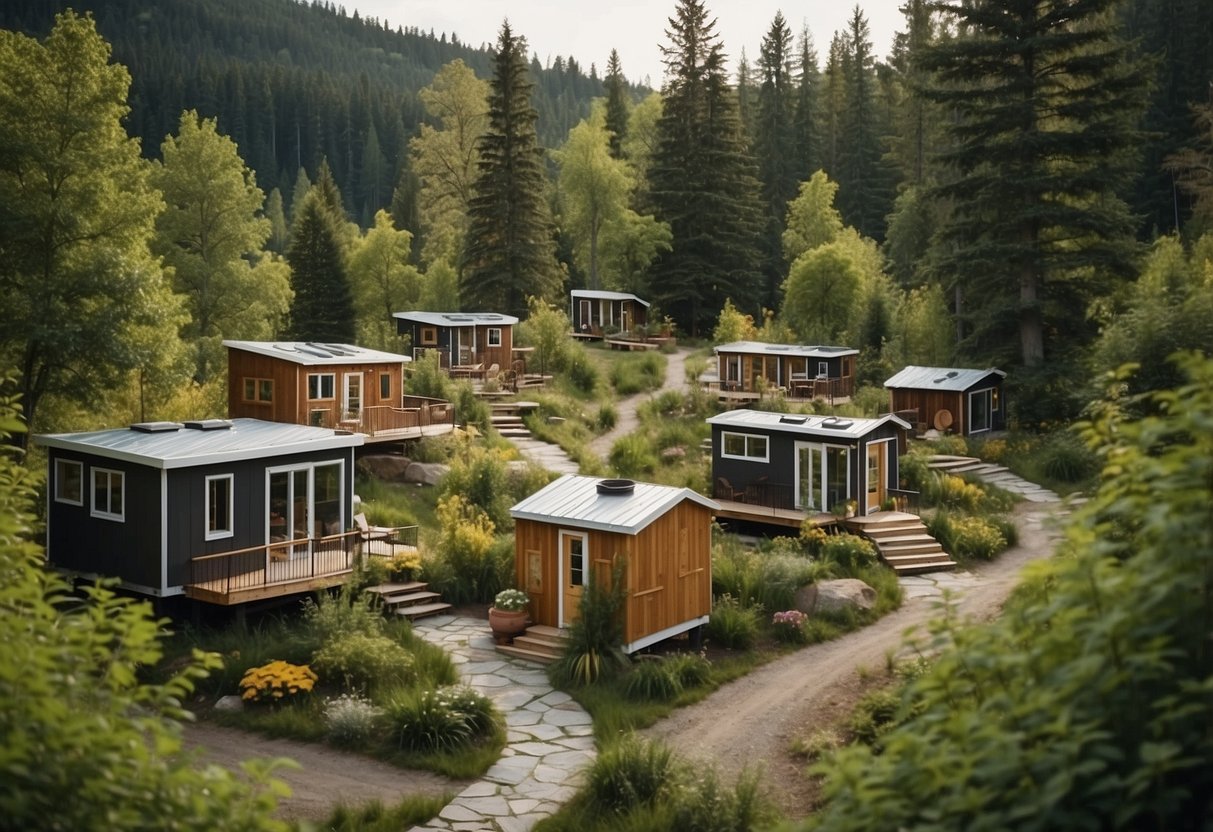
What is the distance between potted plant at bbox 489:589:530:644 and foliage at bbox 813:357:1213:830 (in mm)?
14131

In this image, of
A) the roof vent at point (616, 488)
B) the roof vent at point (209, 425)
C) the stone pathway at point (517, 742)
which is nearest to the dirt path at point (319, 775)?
the stone pathway at point (517, 742)

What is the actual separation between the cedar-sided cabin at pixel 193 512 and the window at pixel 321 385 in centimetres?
696

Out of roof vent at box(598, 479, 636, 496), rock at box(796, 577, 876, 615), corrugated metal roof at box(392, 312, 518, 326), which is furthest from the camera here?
corrugated metal roof at box(392, 312, 518, 326)

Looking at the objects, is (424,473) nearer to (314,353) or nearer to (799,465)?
(314,353)

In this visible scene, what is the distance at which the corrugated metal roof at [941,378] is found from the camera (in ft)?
121

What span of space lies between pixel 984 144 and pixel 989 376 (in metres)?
7.46

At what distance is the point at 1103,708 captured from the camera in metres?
5.31

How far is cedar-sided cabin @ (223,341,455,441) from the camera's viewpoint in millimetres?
28703

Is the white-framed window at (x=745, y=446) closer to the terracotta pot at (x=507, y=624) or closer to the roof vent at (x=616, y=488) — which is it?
the roof vent at (x=616, y=488)

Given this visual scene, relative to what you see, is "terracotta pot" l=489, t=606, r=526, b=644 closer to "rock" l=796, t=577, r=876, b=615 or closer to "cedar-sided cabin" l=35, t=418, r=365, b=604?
"cedar-sided cabin" l=35, t=418, r=365, b=604

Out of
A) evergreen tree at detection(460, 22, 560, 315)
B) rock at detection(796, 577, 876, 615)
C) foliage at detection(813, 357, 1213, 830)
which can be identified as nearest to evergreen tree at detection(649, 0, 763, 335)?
evergreen tree at detection(460, 22, 560, 315)

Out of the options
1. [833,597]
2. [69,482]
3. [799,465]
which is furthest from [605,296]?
[69,482]

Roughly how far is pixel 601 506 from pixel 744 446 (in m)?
9.88

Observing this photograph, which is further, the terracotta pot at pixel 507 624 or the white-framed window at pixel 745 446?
the white-framed window at pixel 745 446
